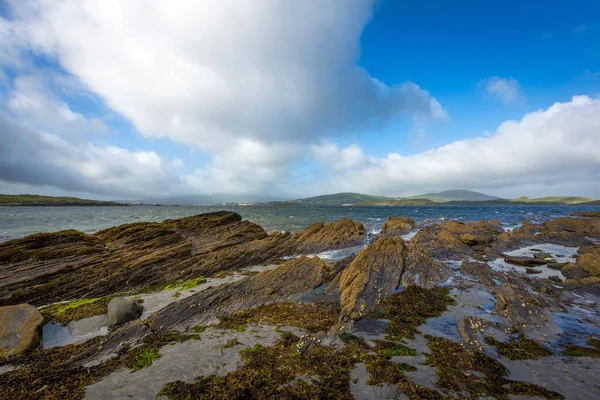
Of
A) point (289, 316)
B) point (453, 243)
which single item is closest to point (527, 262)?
point (453, 243)

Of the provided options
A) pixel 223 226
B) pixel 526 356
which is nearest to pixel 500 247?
pixel 526 356

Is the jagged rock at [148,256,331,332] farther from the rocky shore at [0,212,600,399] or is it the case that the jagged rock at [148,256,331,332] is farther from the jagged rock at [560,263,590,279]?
the jagged rock at [560,263,590,279]

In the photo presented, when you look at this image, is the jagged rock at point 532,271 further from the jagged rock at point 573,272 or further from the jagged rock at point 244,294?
the jagged rock at point 244,294

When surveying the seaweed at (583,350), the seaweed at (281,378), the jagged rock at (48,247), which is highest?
the jagged rock at (48,247)

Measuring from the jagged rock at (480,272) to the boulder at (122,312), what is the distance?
22090 millimetres

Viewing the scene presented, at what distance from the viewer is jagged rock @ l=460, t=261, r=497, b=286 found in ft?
59.8

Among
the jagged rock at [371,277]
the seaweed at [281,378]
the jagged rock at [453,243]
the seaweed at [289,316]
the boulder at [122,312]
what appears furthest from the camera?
the jagged rock at [453,243]

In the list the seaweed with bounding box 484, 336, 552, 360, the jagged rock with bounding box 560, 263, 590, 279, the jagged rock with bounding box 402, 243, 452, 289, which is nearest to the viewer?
the seaweed with bounding box 484, 336, 552, 360

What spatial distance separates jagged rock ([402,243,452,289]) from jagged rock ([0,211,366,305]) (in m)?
13.3

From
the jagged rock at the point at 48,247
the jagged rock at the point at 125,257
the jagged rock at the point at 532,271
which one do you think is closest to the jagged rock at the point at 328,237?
the jagged rock at the point at 125,257

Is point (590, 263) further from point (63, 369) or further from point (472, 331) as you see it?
point (63, 369)

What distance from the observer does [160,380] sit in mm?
8039

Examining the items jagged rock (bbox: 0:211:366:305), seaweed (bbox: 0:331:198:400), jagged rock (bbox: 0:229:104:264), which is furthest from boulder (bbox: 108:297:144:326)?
jagged rock (bbox: 0:229:104:264)

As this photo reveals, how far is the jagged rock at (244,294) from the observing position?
39.5 ft
